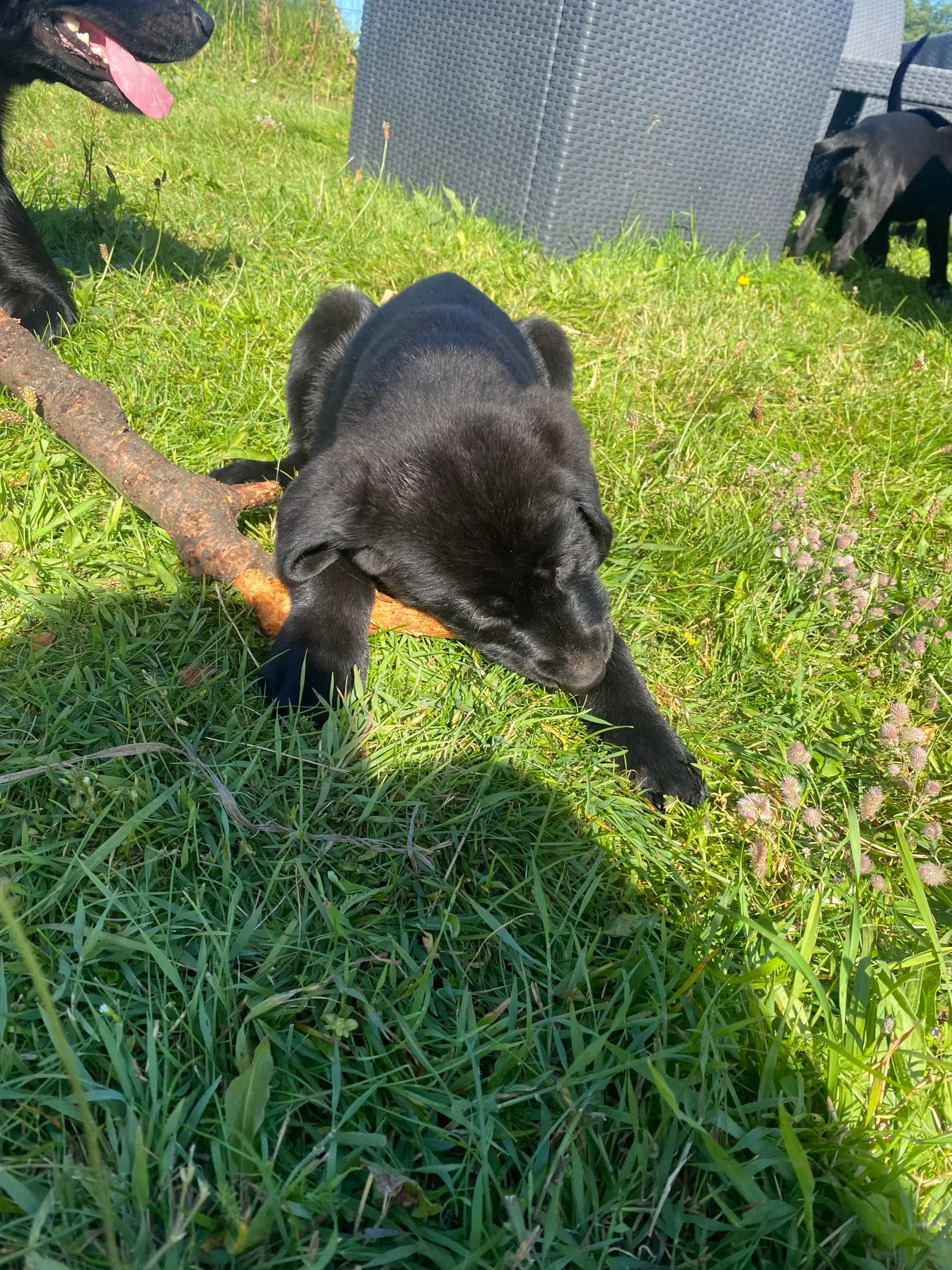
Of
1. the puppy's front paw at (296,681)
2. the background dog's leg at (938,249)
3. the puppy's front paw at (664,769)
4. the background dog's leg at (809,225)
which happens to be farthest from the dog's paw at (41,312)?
the background dog's leg at (938,249)

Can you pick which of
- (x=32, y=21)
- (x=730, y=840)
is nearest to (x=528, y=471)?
(x=730, y=840)

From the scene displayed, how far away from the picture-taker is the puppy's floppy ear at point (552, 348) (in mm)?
3434

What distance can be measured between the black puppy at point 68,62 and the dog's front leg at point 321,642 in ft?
6.41

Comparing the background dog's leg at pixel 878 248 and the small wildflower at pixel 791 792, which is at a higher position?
the background dog's leg at pixel 878 248

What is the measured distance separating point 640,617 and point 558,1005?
4.18ft

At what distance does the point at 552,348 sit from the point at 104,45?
220cm

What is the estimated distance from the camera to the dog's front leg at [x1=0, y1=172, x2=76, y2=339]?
3.18 metres

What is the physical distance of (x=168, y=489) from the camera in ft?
7.11

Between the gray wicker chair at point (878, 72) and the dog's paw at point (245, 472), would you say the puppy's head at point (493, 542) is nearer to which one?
the dog's paw at point (245, 472)

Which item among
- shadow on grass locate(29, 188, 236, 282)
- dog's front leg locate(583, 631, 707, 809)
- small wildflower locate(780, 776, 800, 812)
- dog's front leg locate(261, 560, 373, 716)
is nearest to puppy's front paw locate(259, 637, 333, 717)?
dog's front leg locate(261, 560, 373, 716)

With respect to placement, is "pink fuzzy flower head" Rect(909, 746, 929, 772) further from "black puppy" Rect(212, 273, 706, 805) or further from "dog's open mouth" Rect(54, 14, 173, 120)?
"dog's open mouth" Rect(54, 14, 173, 120)

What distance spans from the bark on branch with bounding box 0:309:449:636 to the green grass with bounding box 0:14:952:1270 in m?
0.11

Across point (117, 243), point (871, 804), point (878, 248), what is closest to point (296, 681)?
point (871, 804)

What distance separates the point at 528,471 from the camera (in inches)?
77.7
